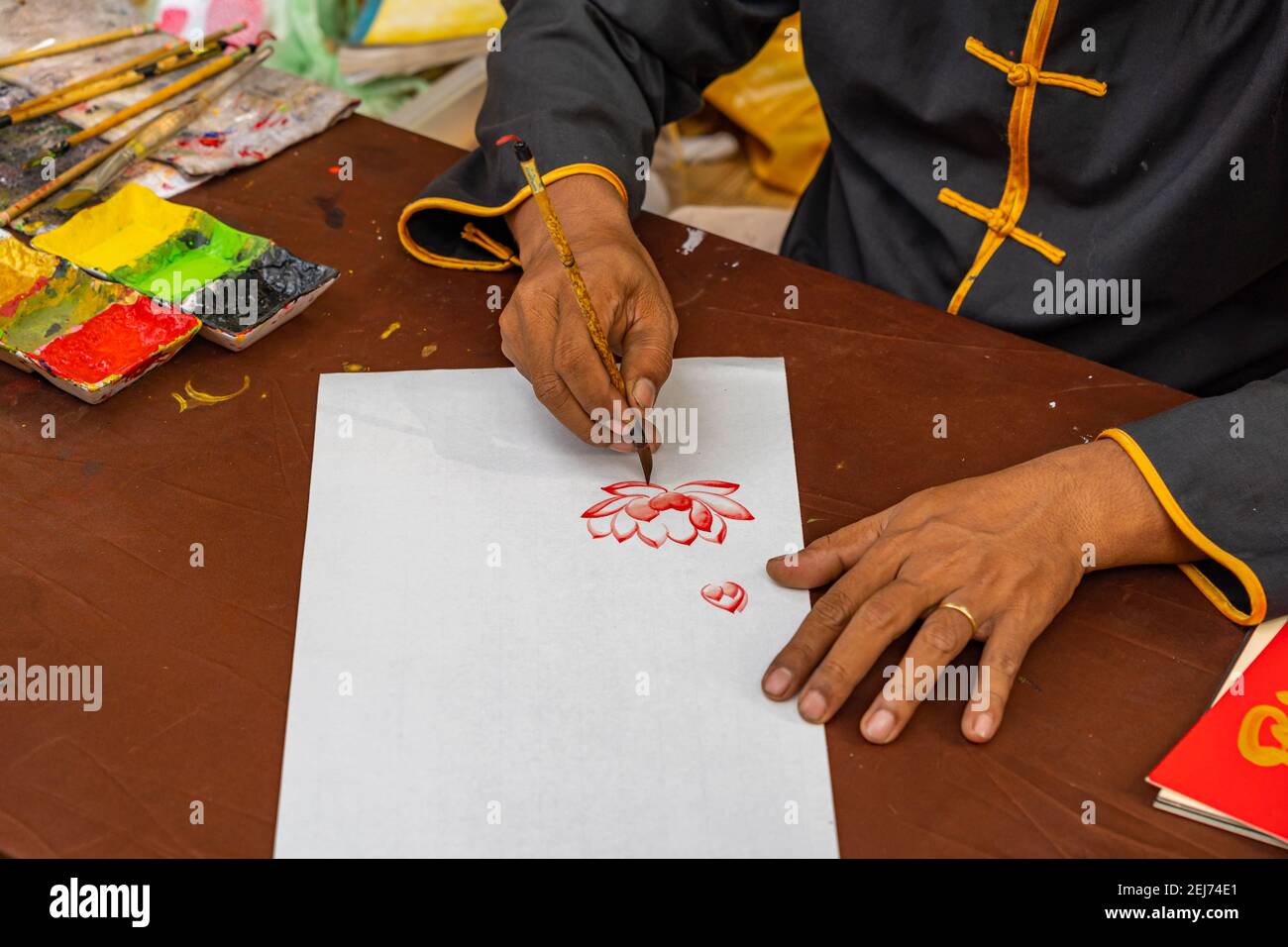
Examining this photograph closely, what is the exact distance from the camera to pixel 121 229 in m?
1.23

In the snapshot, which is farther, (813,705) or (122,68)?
(122,68)

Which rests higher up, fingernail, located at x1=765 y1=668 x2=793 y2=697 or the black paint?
the black paint

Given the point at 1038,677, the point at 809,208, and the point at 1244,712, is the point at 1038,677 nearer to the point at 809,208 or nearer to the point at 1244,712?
the point at 1244,712

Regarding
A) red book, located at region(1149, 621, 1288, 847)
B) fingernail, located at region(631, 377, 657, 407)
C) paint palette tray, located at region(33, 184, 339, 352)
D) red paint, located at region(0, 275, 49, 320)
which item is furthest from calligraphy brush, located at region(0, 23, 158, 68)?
red book, located at region(1149, 621, 1288, 847)

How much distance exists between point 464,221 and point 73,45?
59 cm

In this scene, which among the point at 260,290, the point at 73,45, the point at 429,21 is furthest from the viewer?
the point at 429,21

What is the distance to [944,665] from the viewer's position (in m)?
0.89

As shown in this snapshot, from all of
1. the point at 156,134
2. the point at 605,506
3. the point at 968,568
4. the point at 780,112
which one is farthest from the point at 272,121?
the point at 780,112

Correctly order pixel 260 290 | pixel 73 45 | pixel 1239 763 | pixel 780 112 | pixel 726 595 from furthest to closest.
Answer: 1. pixel 780 112
2. pixel 73 45
3. pixel 260 290
4. pixel 726 595
5. pixel 1239 763

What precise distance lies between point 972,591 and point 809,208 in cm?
79

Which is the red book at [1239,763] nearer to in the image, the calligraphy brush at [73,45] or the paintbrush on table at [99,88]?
the paintbrush on table at [99,88]

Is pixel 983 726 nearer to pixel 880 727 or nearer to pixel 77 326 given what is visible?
pixel 880 727

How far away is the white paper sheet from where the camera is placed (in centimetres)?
81

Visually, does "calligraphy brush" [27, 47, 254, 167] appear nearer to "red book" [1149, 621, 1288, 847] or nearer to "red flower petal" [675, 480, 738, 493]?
"red flower petal" [675, 480, 738, 493]
